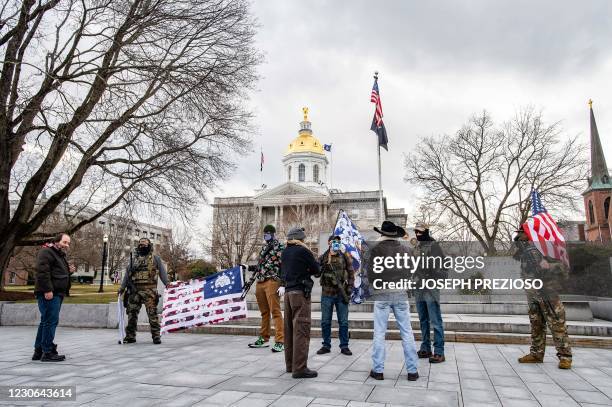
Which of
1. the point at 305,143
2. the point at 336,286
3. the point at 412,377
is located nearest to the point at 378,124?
the point at 336,286

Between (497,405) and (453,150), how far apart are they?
89.0 feet

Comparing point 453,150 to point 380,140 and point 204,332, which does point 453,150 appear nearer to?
point 380,140

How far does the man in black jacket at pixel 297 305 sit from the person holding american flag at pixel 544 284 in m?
3.55

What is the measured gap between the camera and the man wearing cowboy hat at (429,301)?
6609 millimetres

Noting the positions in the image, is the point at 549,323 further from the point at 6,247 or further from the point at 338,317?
the point at 6,247

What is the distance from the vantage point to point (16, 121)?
12.6 metres

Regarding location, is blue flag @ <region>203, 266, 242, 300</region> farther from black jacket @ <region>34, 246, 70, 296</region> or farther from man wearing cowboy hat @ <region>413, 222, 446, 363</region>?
man wearing cowboy hat @ <region>413, 222, 446, 363</region>

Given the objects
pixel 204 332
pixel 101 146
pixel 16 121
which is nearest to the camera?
pixel 204 332

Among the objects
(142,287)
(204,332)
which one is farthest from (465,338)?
(142,287)

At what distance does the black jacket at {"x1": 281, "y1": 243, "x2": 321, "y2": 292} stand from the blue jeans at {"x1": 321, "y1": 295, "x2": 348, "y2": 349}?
1.79m

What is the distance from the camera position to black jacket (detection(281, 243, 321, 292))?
601cm

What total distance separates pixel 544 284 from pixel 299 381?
4.10m

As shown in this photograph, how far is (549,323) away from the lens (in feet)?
20.7

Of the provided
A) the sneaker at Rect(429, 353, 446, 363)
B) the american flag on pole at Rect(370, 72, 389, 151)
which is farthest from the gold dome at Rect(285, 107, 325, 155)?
the sneaker at Rect(429, 353, 446, 363)
